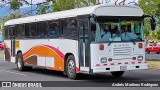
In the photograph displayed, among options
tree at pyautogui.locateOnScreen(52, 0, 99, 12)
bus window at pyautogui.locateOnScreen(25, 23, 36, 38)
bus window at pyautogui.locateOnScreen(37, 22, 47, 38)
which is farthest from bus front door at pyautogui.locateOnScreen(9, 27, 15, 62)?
tree at pyautogui.locateOnScreen(52, 0, 99, 12)

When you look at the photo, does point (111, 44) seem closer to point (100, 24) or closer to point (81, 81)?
point (100, 24)

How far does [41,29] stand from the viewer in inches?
838

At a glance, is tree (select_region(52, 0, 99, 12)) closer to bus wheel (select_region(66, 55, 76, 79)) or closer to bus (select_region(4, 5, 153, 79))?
bus (select_region(4, 5, 153, 79))

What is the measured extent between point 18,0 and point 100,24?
1618 cm

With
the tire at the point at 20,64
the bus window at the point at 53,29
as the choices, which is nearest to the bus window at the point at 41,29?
the bus window at the point at 53,29

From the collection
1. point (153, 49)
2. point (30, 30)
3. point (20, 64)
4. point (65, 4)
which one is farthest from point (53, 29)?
point (153, 49)

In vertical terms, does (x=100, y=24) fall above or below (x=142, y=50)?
above

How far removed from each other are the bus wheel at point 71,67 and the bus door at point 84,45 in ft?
2.25

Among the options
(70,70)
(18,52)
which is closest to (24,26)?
(18,52)

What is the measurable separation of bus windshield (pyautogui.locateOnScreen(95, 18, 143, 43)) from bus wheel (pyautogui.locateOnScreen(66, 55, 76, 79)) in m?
1.91

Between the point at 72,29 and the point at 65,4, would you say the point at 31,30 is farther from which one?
the point at 65,4

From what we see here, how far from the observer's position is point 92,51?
16.6 m

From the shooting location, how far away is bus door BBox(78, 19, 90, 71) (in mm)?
16922

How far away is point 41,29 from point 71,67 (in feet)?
12.8
